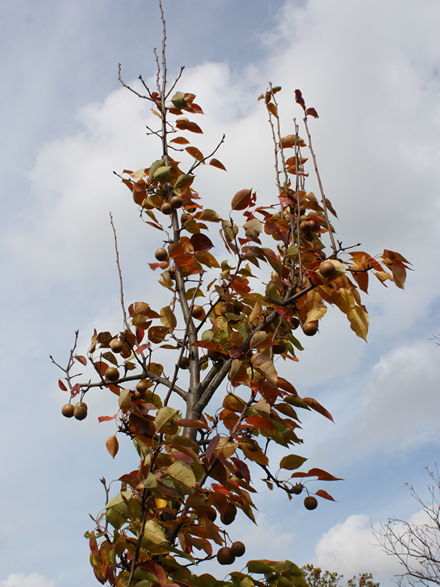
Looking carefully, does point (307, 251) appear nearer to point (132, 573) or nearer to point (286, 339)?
point (286, 339)

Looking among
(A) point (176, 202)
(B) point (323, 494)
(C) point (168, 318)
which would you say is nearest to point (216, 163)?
(A) point (176, 202)

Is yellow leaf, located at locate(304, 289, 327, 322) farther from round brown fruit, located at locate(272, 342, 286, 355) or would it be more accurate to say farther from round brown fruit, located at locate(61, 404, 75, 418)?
round brown fruit, located at locate(61, 404, 75, 418)

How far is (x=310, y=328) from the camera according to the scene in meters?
1.85

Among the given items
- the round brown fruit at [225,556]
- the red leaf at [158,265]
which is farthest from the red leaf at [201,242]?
the round brown fruit at [225,556]

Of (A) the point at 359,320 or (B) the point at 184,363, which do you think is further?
(B) the point at 184,363

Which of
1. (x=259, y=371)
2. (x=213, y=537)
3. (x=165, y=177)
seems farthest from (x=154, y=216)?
(x=213, y=537)

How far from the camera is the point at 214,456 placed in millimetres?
1603

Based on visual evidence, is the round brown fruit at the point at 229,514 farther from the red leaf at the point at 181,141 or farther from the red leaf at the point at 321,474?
the red leaf at the point at 181,141

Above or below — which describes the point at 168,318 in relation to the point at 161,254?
below

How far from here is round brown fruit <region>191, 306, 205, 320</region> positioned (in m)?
2.28

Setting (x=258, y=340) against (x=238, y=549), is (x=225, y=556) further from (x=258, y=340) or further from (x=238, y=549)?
(x=258, y=340)

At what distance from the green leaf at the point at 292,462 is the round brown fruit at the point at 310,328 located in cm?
40

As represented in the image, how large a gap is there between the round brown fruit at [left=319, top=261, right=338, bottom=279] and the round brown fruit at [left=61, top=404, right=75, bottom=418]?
3.24 feet

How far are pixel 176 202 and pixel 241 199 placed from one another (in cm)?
35
